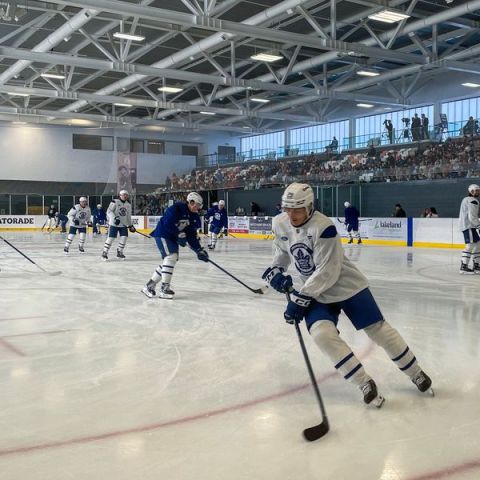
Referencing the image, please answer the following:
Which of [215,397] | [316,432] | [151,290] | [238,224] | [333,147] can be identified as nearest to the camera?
[316,432]

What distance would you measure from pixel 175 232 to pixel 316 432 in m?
4.34

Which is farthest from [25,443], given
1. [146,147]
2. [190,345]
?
[146,147]

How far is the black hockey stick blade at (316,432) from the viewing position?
2.49 metres

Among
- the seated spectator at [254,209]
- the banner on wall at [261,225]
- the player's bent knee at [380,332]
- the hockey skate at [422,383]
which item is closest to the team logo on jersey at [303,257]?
the player's bent knee at [380,332]

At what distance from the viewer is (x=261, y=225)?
2175 centimetres

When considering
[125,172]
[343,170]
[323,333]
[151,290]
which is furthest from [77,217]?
[125,172]

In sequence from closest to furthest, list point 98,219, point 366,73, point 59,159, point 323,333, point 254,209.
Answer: point 323,333
point 366,73
point 98,219
point 254,209
point 59,159

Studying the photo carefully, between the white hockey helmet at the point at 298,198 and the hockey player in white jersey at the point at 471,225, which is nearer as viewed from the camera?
the white hockey helmet at the point at 298,198

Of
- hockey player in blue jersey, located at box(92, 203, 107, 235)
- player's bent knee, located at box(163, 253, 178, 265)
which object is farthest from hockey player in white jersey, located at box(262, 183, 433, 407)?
hockey player in blue jersey, located at box(92, 203, 107, 235)

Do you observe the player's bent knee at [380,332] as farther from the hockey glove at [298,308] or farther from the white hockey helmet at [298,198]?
the white hockey helmet at [298,198]

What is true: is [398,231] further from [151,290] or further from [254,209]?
[151,290]

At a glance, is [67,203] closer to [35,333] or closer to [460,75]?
[460,75]

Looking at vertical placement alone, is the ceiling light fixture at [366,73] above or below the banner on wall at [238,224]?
above

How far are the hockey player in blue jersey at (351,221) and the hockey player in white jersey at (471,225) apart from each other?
801 centimetres
